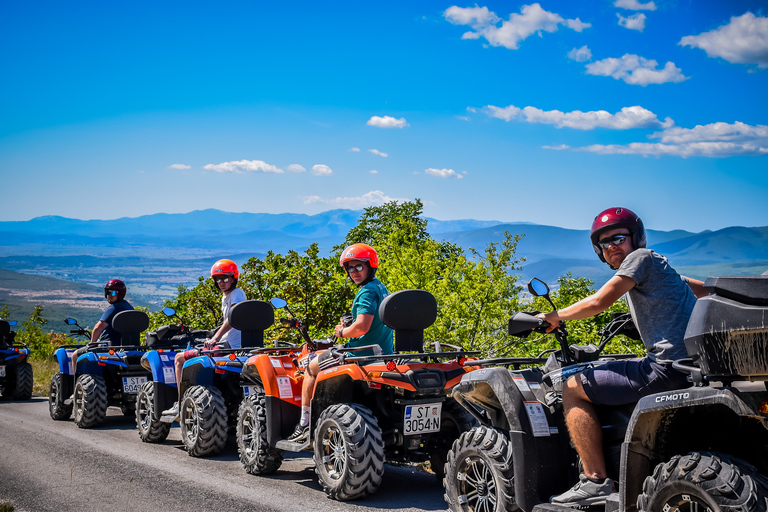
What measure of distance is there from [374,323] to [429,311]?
2.35 ft

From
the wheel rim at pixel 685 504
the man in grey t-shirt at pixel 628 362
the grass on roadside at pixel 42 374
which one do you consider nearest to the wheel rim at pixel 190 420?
the man in grey t-shirt at pixel 628 362

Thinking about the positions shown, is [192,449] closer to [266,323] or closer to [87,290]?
[266,323]

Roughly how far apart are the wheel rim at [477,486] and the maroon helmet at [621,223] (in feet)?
5.71

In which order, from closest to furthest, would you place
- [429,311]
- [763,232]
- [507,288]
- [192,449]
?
[429,311]
[192,449]
[507,288]
[763,232]

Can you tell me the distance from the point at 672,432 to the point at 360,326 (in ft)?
13.0

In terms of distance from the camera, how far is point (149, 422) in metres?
10.1

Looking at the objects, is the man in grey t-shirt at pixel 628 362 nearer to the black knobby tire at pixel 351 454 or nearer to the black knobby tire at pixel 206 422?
the black knobby tire at pixel 351 454

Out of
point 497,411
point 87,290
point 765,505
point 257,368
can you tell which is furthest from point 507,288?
point 87,290

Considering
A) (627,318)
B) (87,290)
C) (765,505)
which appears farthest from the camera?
(87,290)

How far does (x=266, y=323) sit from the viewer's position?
→ 30.9ft

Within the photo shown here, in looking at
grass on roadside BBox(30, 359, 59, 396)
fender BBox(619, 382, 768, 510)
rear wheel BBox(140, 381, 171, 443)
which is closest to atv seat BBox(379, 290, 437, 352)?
fender BBox(619, 382, 768, 510)

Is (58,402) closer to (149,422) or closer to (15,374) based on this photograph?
(149,422)

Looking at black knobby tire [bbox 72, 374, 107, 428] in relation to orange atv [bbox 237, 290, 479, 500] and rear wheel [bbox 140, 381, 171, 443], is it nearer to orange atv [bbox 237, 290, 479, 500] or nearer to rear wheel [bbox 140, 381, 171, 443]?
rear wheel [bbox 140, 381, 171, 443]

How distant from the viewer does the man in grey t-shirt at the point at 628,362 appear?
4152mm
